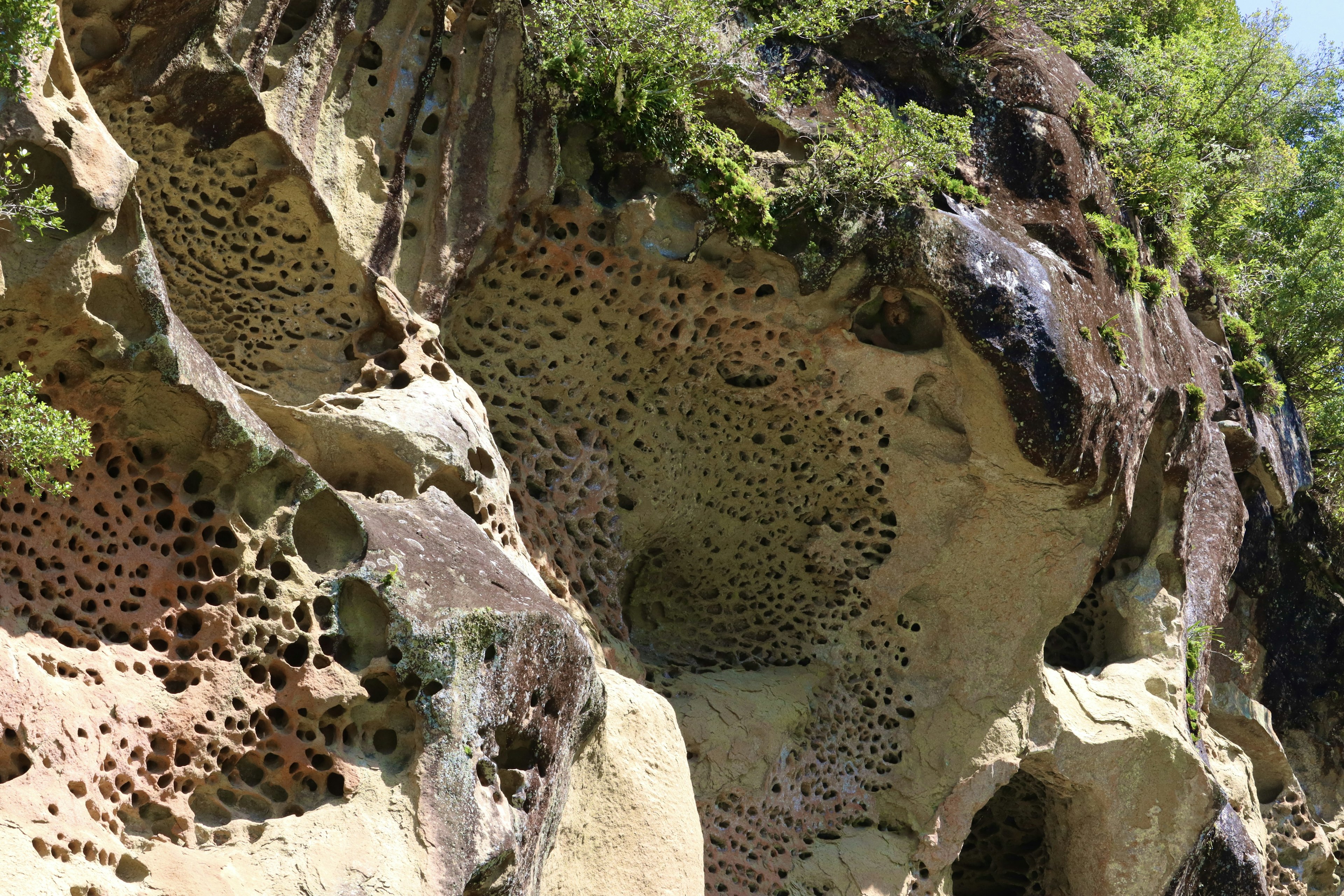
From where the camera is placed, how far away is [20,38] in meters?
5.20

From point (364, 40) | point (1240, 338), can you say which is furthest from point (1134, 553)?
point (364, 40)

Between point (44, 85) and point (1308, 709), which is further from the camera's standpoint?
point (1308, 709)

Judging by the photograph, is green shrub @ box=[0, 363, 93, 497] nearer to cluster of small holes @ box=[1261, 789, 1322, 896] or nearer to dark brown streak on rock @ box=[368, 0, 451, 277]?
dark brown streak on rock @ box=[368, 0, 451, 277]

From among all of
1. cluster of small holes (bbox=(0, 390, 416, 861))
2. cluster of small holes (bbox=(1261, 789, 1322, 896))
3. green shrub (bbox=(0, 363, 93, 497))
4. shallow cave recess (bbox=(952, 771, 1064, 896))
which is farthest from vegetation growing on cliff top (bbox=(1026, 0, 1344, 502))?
green shrub (bbox=(0, 363, 93, 497))

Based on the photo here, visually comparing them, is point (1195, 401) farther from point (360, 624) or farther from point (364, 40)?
point (360, 624)

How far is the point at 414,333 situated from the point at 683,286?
1883mm

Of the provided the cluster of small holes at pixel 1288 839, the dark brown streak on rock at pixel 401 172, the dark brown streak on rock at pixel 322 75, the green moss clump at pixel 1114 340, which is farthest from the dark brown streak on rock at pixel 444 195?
the cluster of small holes at pixel 1288 839

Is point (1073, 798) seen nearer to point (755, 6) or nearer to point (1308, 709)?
point (1308, 709)

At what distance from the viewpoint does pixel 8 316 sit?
17.9 feet

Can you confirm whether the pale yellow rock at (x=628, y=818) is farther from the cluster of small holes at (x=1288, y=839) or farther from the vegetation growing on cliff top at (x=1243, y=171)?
the cluster of small holes at (x=1288, y=839)

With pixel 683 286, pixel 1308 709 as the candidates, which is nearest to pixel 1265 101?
pixel 1308 709

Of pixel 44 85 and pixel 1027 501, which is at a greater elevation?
pixel 1027 501

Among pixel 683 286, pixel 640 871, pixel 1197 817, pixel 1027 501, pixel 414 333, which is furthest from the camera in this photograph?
pixel 1197 817

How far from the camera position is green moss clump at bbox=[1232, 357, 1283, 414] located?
513 inches
